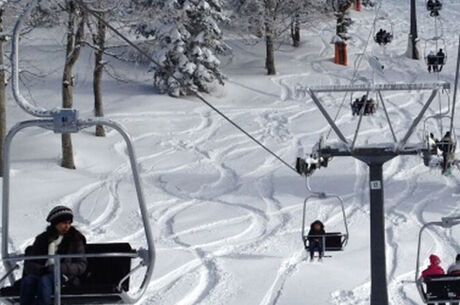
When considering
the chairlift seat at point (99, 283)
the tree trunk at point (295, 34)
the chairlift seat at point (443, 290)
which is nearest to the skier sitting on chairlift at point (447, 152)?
the chairlift seat at point (443, 290)

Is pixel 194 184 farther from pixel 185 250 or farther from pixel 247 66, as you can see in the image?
pixel 247 66

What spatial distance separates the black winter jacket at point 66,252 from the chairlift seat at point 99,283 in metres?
0.15

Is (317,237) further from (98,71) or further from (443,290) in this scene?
(98,71)

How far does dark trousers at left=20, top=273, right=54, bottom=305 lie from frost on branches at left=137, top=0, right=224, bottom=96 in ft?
70.1

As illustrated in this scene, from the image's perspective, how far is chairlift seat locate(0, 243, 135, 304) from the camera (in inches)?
338

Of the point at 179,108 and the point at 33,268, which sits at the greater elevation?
the point at 33,268

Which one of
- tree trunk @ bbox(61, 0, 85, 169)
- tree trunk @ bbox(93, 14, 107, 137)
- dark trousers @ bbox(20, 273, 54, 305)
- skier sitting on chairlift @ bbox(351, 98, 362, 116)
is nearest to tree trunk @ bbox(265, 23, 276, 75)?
tree trunk @ bbox(93, 14, 107, 137)

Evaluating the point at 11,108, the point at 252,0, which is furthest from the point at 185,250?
the point at 252,0

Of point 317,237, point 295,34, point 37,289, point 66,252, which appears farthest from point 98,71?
point 37,289

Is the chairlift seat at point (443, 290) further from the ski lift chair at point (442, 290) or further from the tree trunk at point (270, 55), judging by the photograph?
the tree trunk at point (270, 55)

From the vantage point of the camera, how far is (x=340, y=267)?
17.7 meters

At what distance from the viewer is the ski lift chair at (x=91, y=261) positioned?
27.1 feet

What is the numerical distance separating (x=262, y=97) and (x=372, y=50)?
991cm

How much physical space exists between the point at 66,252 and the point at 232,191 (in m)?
14.1
